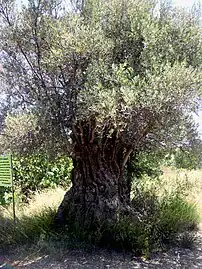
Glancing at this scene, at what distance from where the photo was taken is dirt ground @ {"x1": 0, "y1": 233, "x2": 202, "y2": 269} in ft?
17.2

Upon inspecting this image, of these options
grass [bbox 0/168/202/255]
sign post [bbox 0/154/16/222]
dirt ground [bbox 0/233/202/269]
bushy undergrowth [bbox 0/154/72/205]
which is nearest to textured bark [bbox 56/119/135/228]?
grass [bbox 0/168/202/255]

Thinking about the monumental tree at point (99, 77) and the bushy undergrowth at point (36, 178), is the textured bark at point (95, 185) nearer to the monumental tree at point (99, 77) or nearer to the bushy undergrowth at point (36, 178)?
the monumental tree at point (99, 77)

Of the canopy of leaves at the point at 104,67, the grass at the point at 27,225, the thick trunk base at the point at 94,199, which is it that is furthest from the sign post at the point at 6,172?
the canopy of leaves at the point at 104,67

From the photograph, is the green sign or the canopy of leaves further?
the green sign

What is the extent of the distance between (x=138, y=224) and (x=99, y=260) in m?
0.86

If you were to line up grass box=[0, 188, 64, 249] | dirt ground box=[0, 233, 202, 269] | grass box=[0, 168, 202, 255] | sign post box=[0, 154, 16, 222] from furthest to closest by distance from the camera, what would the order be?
sign post box=[0, 154, 16, 222] < grass box=[0, 188, 64, 249] < grass box=[0, 168, 202, 255] < dirt ground box=[0, 233, 202, 269]

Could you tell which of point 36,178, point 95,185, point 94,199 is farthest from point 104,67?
point 36,178

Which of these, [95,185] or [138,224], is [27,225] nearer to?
[95,185]

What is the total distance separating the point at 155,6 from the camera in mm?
5691

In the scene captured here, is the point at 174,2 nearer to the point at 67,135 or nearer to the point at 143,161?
the point at 67,135

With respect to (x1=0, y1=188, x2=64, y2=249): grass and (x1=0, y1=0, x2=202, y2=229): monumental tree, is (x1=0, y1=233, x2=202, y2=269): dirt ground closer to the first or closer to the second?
(x1=0, y1=188, x2=64, y2=249): grass

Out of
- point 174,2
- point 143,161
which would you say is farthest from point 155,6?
point 143,161

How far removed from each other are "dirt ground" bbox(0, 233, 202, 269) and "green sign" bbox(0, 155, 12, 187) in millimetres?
1488

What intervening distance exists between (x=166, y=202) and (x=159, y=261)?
1769 millimetres
